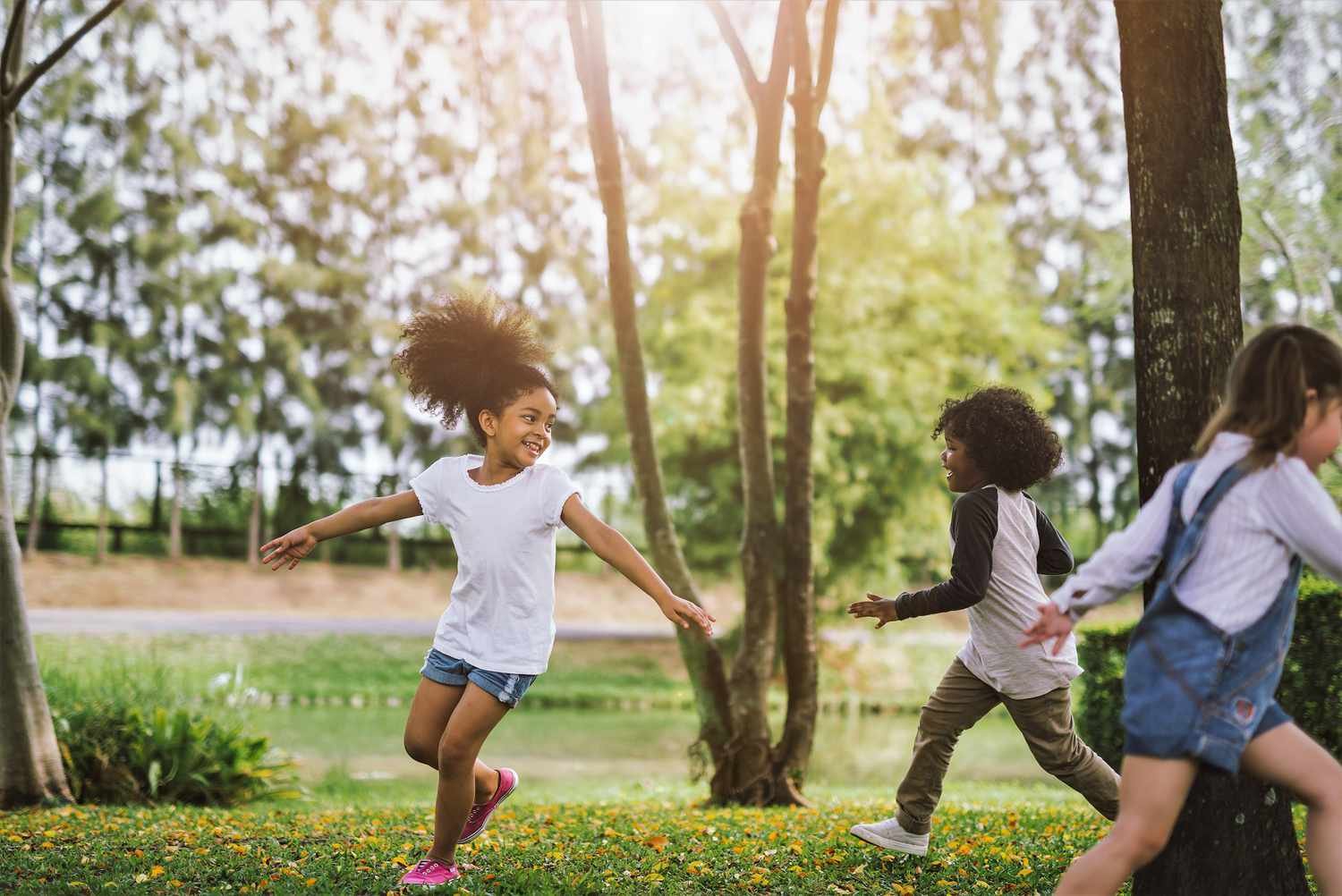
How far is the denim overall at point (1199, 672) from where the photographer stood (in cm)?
301

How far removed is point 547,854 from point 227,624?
60.4 ft

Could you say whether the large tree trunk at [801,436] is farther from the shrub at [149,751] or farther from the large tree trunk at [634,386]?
the shrub at [149,751]

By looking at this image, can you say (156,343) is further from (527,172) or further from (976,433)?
(976,433)

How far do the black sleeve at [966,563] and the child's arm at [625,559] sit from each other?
28.2 inches

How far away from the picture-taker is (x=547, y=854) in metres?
5.03

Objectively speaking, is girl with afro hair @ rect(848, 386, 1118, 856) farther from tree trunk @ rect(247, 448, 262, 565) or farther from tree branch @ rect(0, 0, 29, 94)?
tree trunk @ rect(247, 448, 262, 565)

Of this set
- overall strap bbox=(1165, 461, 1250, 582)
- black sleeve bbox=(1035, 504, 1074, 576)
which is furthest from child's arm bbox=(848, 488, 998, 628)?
overall strap bbox=(1165, 461, 1250, 582)

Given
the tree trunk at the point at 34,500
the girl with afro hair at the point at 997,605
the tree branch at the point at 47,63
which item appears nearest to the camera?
the girl with afro hair at the point at 997,605

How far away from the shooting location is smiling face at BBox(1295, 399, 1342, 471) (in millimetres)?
3123

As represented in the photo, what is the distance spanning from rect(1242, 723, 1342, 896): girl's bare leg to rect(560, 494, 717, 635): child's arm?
166cm

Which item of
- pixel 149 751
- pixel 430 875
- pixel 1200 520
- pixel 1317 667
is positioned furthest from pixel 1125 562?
pixel 149 751

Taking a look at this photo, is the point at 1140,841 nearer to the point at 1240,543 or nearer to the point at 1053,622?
the point at 1053,622

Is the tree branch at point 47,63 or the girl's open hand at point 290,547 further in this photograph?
the tree branch at point 47,63

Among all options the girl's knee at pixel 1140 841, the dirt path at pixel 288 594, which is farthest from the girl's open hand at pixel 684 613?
the dirt path at pixel 288 594
